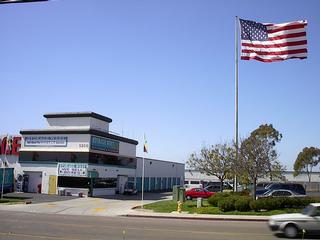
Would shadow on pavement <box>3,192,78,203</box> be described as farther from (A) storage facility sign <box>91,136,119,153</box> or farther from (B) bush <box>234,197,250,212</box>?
(B) bush <box>234,197,250,212</box>

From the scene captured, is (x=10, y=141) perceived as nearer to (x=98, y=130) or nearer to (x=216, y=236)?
(x=98, y=130)

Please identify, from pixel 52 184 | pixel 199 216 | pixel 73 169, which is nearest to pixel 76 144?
pixel 73 169

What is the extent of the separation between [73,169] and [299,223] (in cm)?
3687

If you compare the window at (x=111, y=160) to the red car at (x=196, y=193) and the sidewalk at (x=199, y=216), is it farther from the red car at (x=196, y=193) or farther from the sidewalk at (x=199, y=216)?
the sidewalk at (x=199, y=216)

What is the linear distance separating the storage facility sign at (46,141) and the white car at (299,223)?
38.2 m

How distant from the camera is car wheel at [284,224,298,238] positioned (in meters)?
18.8

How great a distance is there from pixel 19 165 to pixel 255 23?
124 ft

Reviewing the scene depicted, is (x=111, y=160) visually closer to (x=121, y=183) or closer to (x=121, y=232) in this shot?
(x=121, y=183)

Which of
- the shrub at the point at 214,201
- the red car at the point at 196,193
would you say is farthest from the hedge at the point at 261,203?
the red car at the point at 196,193

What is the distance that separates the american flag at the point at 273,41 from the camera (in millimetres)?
26156

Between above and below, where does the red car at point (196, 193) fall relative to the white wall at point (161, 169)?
below

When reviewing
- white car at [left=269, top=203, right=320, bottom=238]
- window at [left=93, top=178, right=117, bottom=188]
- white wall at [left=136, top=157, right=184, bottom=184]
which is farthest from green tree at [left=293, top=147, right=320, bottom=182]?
white car at [left=269, top=203, right=320, bottom=238]

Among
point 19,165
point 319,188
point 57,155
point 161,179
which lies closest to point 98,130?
point 57,155

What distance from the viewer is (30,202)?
42500 mm
